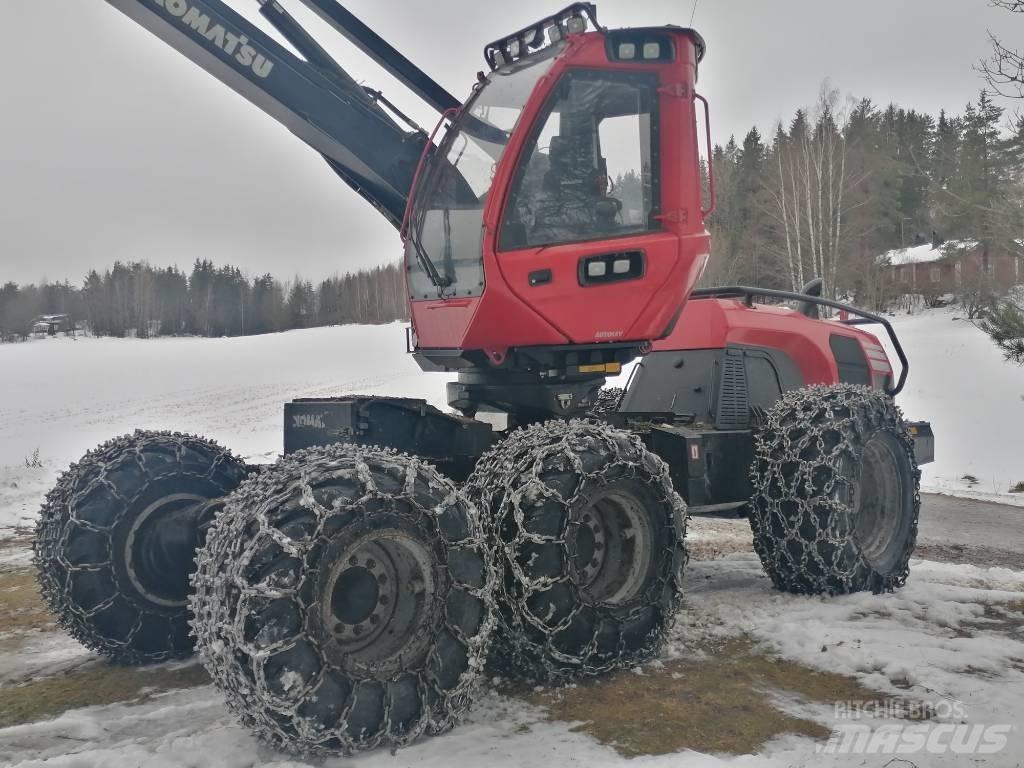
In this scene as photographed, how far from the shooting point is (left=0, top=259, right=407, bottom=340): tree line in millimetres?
67500

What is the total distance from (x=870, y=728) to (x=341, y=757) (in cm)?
213

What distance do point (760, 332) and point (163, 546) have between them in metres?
4.40

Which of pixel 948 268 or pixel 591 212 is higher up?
pixel 948 268

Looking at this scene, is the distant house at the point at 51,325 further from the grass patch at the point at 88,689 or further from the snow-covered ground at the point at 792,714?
the snow-covered ground at the point at 792,714

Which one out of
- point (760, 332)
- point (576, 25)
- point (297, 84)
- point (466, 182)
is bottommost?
point (760, 332)

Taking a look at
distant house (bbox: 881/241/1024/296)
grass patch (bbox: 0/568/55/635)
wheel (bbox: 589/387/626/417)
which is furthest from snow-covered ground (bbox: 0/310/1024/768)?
distant house (bbox: 881/241/1024/296)

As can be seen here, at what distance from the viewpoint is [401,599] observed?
3371mm

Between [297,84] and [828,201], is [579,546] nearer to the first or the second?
[297,84]

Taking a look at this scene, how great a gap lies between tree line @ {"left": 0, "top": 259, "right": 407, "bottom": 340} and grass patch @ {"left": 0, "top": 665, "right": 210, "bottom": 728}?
6310cm

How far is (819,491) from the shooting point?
5.05m

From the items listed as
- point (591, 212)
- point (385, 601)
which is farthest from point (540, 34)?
point (385, 601)

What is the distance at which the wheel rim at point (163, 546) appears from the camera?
4191 mm

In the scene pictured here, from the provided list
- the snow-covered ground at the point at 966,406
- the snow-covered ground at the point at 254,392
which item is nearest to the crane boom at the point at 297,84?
the snow-covered ground at the point at 254,392

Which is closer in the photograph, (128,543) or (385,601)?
(385,601)
